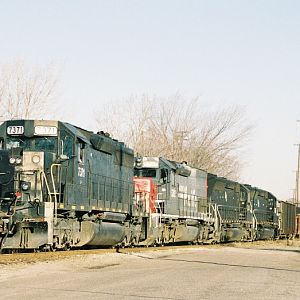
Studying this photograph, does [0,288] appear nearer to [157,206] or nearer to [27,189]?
[27,189]

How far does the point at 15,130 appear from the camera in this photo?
57.1ft

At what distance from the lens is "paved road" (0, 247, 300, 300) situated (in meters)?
9.30

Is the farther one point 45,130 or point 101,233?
point 101,233

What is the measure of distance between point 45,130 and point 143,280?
7.43 metres

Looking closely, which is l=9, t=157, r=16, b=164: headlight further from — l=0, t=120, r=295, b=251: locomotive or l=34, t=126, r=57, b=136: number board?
l=34, t=126, r=57, b=136: number board

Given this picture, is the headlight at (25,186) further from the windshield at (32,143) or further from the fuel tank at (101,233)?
the fuel tank at (101,233)

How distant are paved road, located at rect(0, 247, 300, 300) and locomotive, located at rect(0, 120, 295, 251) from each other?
5.32 ft

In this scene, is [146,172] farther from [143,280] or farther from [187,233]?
[143,280]

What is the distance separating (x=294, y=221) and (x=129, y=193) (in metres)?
35.1

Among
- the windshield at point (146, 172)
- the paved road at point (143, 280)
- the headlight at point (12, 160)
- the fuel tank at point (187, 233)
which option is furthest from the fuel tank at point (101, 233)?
the fuel tank at point (187, 233)

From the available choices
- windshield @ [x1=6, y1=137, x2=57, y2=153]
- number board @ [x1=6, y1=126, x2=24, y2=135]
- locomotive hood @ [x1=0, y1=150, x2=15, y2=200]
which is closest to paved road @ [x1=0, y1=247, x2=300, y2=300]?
locomotive hood @ [x1=0, y1=150, x2=15, y2=200]

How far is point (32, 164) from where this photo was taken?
16859 millimetres

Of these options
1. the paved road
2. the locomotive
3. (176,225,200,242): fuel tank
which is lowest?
the paved road

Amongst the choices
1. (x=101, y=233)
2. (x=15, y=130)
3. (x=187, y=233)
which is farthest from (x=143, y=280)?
(x=187, y=233)
